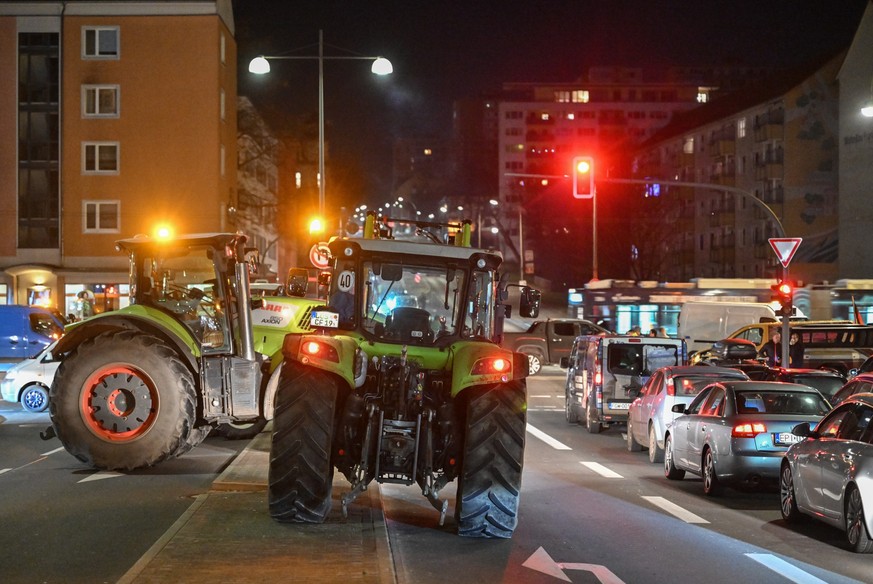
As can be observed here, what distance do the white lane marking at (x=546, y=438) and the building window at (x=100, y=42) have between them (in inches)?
1566

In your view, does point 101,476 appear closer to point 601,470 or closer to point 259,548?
point 259,548

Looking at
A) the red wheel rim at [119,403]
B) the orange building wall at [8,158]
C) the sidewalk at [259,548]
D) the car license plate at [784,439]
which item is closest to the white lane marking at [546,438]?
the car license plate at [784,439]

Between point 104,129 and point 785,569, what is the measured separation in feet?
174

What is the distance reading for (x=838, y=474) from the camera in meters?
11.0

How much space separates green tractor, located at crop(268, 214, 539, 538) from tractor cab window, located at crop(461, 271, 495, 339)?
0.5 inches

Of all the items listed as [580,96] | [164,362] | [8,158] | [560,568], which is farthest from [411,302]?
[580,96]

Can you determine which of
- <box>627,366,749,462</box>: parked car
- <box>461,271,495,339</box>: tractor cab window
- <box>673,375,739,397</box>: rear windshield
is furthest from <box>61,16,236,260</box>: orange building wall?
<box>461,271,495,339</box>: tractor cab window

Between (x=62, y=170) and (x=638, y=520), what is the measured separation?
5078 cm

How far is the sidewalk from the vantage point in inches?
328

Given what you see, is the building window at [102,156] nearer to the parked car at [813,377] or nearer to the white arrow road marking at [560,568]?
the parked car at [813,377]

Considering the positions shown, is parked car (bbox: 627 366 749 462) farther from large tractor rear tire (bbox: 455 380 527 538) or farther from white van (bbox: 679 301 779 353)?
white van (bbox: 679 301 779 353)

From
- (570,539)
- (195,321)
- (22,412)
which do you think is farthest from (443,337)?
(22,412)

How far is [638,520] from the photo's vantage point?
40.5 ft

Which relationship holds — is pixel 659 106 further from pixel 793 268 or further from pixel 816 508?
pixel 816 508
